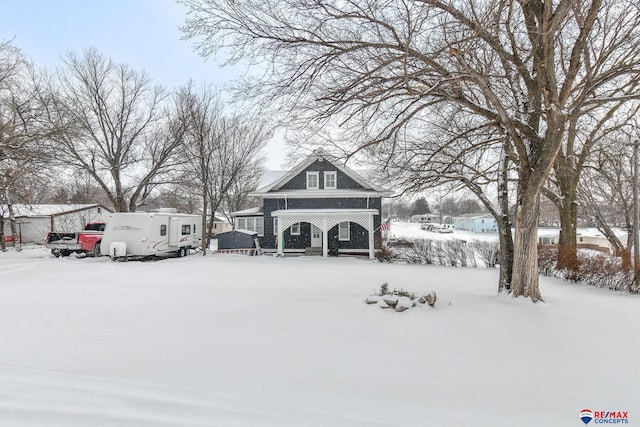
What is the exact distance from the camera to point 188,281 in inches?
370

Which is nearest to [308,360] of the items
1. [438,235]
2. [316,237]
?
[316,237]

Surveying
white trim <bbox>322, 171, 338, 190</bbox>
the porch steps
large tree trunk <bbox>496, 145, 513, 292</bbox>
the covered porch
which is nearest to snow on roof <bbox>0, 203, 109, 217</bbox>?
the covered porch

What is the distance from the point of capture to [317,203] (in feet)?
61.8

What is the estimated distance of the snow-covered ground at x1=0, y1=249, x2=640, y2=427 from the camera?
9.63ft

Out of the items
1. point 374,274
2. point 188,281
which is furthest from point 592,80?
point 188,281

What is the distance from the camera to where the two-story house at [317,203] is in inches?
728

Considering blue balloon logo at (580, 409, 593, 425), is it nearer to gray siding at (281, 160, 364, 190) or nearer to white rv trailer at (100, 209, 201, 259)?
white rv trailer at (100, 209, 201, 259)

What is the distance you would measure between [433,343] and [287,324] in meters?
2.25

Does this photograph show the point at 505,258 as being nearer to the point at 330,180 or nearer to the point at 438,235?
the point at 330,180

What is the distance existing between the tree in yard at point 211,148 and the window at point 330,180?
165 inches

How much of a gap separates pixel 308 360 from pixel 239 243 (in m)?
16.3

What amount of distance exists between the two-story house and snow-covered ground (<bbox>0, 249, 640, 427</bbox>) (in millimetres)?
11219

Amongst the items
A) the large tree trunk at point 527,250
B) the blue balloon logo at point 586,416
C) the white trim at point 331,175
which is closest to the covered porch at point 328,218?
the white trim at point 331,175

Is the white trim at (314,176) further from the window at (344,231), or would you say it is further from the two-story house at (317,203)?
the window at (344,231)
